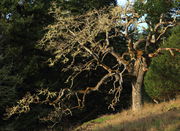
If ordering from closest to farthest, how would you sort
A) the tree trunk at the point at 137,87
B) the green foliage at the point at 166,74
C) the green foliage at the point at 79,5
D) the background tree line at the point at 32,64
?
the tree trunk at the point at 137,87 → the background tree line at the point at 32,64 → the green foliage at the point at 166,74 → the green foliage at the point at 79,5

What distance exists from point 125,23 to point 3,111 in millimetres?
10032

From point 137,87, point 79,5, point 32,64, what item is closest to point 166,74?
point 137,87

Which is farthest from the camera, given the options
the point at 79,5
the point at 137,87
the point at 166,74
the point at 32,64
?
the point at 79,5

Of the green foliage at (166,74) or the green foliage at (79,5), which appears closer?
the green foliage at (166,74)

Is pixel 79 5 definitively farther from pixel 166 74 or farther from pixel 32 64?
pixel 166 74

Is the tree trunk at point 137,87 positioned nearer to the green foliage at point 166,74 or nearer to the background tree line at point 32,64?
the background tree line at point 32,64

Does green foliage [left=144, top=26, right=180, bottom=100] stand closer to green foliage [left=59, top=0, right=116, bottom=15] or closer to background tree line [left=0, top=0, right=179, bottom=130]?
background tree line [left=0, top=0, right=179, bottom=130]

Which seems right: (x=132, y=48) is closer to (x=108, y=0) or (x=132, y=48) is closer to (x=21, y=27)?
(x=21, y=27)

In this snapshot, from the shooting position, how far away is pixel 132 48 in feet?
44.2

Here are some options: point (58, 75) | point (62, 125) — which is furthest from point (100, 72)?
point (62, 125)

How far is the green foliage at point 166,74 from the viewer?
14898 millimetres

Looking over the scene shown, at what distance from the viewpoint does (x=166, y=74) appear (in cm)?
1527

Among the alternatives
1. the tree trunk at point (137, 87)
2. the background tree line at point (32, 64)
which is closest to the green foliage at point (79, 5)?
the background tree line at point (32, 64)

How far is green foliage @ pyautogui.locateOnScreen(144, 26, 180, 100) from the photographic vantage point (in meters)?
14.9
